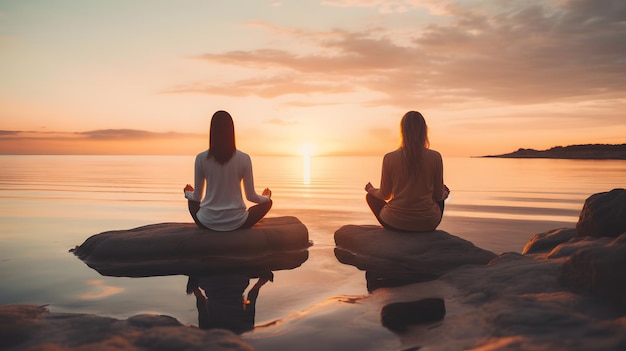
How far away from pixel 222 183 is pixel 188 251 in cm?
139

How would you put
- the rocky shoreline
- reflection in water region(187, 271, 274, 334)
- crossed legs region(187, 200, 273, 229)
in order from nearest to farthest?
the rocky shoreline → reflection in water region(187, 271, 274, 334) → crossed legs region(187, 200, 273, 229)

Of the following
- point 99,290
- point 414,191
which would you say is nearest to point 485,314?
point 414,191

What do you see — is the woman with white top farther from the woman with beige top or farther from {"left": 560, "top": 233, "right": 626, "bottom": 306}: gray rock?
{"left": 560, "top": 233, "right": 626, "bottom": 306}: gray rock

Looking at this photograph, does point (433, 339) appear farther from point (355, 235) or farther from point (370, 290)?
point (355, 235)

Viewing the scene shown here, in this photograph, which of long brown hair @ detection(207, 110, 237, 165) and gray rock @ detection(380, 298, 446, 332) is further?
long brown hair @ detection(207, 110, 237, 165)

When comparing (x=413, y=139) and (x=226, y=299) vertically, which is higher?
(x=413, y=139)

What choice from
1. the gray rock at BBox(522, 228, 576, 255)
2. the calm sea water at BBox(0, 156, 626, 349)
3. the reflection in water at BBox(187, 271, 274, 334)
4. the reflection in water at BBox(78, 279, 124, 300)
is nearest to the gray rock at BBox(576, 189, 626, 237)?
the gray rock at BBox(522, 228, 576, 255)

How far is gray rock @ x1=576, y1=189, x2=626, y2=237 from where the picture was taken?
619 centimetres

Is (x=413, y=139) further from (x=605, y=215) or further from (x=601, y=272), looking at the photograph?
(x=601, y=272)

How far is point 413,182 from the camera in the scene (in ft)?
25.6

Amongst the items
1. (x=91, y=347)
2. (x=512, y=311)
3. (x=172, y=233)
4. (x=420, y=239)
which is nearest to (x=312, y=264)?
(x=420, y=239)

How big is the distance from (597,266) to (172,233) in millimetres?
6779

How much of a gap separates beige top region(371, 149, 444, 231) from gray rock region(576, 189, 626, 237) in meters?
2.34

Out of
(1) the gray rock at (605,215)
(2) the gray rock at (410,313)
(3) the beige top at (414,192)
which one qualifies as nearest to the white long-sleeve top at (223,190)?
(3) the beige top at (414,192)
